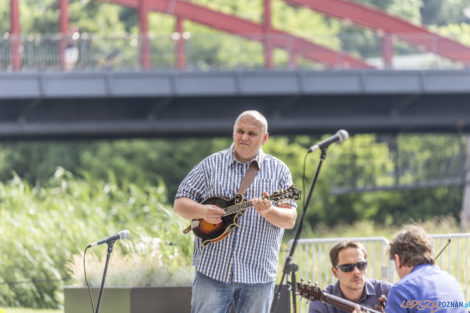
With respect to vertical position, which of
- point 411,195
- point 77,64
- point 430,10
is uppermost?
point 430,10

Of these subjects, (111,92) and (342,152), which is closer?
(111,92)

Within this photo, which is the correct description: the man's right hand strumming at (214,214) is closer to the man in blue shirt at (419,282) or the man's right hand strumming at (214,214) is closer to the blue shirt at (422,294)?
the man in blue shirt at (419,282)

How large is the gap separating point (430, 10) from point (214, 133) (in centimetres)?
1117

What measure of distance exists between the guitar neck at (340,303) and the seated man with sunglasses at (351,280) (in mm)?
273

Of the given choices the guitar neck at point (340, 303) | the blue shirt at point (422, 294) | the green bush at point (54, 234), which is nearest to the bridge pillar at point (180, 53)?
the green bush at point (54, 234)

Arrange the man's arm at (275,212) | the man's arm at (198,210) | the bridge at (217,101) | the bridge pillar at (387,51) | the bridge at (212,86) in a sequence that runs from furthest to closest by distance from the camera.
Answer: the bridge pillar at (387,51) < the bridge at (217,101) < the bridge at (212,86) < the man's arm at (198,210) < the man's arm at (275,212)

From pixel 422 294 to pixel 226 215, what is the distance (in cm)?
131

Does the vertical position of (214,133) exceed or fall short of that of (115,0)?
it falls short

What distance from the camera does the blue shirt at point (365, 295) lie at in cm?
530

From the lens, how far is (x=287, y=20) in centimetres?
4534

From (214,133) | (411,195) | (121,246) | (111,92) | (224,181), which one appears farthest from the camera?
(411,195)

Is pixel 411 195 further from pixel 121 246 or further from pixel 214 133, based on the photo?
pixel 121 246

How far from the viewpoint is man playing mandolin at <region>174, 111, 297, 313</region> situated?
5.03m

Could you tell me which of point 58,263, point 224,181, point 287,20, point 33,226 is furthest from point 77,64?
point 287,20
